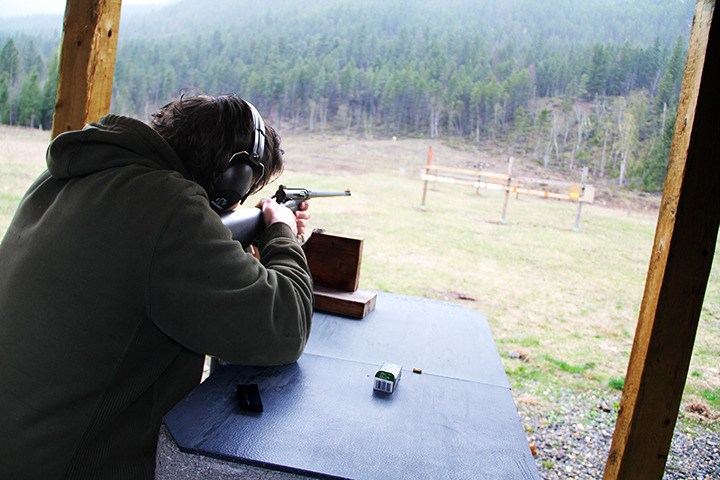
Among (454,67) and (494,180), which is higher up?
(454,67)

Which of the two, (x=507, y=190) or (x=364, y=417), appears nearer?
(x=364, y=417)

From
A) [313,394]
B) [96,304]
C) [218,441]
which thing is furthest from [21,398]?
[313,394]

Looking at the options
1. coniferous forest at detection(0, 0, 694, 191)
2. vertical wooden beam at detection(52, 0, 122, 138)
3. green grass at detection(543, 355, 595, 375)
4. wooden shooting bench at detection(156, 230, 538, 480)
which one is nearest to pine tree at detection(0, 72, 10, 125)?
coniferous forest at detection(0, 0, 694, 191)

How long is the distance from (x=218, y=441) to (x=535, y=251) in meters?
4.81

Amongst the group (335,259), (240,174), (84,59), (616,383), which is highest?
(84,59)

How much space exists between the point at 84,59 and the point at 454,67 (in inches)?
159

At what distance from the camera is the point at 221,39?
5098 millimetres

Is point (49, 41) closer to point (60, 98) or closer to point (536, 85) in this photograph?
point (60, 98)

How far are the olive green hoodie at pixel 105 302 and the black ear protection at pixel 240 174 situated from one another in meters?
0.16

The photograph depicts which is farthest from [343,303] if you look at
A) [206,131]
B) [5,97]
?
[5,97]

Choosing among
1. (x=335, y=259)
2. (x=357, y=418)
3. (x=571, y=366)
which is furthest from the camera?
(x=571, y=366)

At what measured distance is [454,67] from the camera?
214 inches

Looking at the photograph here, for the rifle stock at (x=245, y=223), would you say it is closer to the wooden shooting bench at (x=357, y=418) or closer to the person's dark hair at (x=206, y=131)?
the person's dark hair at (x=206, y=131)

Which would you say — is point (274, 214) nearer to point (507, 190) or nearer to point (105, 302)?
point (105, 302)
